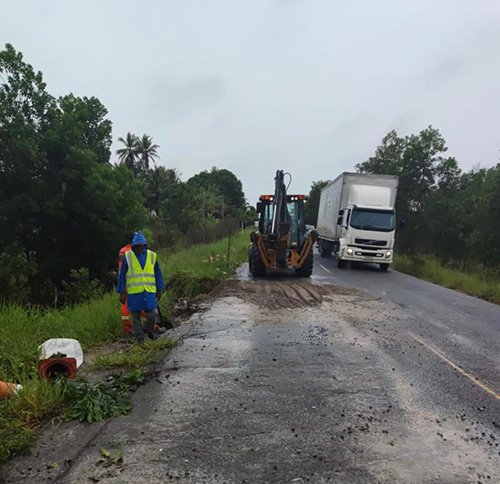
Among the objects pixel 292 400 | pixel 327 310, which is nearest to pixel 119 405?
pixel 292 400

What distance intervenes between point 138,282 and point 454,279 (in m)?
14.3

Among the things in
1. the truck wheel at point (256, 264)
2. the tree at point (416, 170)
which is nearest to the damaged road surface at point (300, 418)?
the truck wheel at point (256, 264)

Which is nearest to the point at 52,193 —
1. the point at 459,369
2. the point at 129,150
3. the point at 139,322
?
the point at 139,322

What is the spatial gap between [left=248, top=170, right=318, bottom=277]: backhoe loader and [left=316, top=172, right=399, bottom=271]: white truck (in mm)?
3609

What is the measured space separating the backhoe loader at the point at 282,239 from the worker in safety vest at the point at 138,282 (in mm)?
8379

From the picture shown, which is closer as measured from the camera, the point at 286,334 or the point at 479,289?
the point at 286,334

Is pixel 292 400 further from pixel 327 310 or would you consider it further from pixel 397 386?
pixel 327 310

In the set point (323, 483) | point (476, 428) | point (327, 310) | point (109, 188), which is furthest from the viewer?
point (109, 188)

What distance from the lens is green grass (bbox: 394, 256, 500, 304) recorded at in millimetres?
14875

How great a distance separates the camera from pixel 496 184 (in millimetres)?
22891

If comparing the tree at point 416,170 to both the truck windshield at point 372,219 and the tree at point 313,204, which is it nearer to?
the truck windshield at point 372,219

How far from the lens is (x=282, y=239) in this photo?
50.4ft

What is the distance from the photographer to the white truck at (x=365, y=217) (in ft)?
63.2

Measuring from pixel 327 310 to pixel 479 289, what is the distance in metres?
7.87
